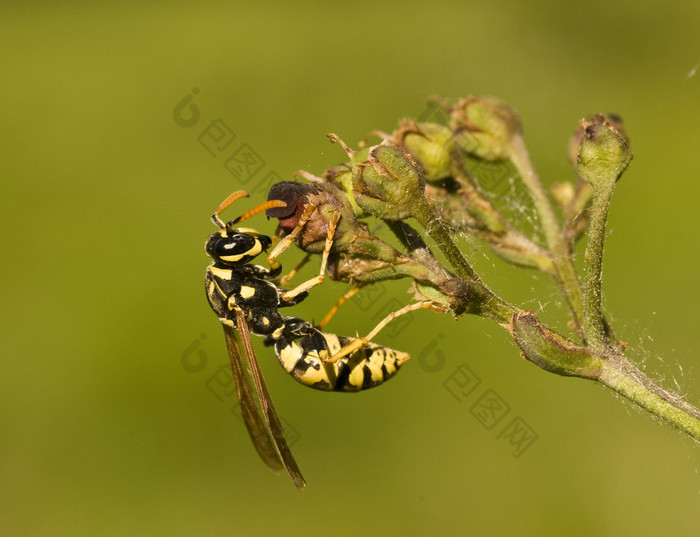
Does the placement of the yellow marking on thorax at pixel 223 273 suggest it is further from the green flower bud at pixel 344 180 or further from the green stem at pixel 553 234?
the green stem at pixel 553 234

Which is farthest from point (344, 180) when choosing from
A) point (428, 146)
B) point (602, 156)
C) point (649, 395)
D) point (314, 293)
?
point (314, 293)

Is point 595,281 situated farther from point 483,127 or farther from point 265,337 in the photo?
point 265,337

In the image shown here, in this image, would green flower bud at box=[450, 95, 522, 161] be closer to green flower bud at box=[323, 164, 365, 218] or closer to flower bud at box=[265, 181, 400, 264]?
green flower bud at box=[323, 164, 365, 218]

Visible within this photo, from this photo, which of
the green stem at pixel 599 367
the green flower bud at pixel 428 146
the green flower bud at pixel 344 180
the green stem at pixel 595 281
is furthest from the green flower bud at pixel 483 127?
the green stem at pixel 599 367

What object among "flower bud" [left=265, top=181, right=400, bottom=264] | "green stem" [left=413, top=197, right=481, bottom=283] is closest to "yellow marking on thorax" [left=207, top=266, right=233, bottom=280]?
"flower bud" [left=265, top=181, right=400, bottom=264]

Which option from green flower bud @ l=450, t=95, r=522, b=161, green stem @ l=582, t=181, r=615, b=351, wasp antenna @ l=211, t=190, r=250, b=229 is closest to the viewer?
green stem @ l=582, t=181, r=615, b=351

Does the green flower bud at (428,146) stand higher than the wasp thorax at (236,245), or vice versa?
the wasp thorax at (236,245)
